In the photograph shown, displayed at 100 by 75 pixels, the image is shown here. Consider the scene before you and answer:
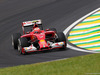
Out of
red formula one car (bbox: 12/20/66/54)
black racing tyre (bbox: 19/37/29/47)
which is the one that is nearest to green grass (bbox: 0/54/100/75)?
red formula one car (bbox: 12/20/66/54)

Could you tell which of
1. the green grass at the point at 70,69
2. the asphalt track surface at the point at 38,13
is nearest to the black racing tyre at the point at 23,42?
the asphalt track surface at the point at 38,13

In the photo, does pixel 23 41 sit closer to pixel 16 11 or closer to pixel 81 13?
pixel 81 13

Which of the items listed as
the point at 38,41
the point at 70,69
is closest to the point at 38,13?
the point at 38,41

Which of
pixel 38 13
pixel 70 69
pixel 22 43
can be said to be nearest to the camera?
pixel 70 69

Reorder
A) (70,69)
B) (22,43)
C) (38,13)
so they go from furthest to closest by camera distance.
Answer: (38,13) → (22,43) → (70,69)

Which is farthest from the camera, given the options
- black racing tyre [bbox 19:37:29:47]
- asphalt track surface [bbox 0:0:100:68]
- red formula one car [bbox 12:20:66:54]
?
asphalt track surface [bbox 0:0:100:68]

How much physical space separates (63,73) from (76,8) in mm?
17735

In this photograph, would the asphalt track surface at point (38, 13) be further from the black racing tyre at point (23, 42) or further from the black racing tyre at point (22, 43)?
the black racing tyre at point (23, 42)

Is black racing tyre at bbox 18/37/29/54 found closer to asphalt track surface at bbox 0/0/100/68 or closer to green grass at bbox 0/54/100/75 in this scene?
asphalt track surface at bbox 0/0/100/68

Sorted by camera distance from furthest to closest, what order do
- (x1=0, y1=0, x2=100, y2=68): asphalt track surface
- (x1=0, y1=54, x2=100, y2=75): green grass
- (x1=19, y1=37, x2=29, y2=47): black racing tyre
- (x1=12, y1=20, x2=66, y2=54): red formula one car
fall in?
(x1=0, y1=0, x2=100, y2=68): asphalt track surface, (x1=19, y1=37, x2=29, y2=47): black racing tyre, (x1=12, y1=20, x2=66, y2=54): red formula one car, (x1=0, y1=54, x2=100, y2=75): green grass

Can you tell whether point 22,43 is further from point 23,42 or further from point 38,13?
point 38,13

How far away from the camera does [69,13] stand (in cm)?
2677

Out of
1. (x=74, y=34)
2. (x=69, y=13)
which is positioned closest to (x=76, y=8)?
(x=69, y=13)

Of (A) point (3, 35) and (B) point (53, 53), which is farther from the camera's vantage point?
(A) point (3, 35)
